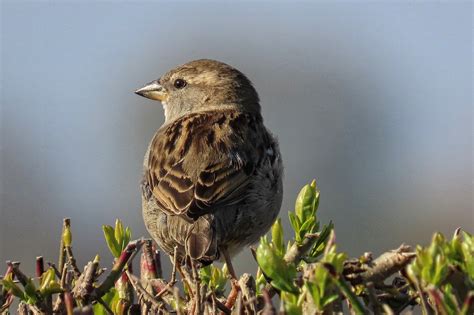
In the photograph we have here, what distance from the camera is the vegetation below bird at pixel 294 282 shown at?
2.23 m

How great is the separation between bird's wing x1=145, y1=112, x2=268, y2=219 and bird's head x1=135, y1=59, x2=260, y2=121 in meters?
0.73

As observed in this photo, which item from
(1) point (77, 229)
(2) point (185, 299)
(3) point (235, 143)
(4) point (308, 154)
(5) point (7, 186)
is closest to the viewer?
(2) point (185, 299)

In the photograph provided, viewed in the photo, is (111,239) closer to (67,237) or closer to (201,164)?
(67,237)

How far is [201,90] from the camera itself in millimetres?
5977

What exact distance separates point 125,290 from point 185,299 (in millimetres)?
152

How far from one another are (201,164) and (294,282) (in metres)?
2.24

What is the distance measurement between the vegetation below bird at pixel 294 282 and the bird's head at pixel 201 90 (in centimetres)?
289

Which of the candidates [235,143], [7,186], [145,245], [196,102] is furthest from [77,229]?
[145,245]

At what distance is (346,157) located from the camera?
1117 inches

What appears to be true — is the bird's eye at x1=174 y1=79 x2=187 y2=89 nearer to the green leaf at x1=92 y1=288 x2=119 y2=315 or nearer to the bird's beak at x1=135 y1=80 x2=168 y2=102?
the bird's beak at x1=135 y1=80 x2=168 y2=102

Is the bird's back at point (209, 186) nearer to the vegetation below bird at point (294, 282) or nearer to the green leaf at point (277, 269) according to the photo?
the vegetation below bird at point (294, 282)

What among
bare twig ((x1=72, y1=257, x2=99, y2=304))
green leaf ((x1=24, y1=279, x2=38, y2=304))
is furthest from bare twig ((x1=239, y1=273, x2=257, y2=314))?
green leaf ((x1=24, y1=279, x2=38, y2=304))

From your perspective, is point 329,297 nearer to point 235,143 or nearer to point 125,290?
point 125,290

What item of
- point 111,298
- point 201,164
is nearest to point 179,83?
point 201,164
